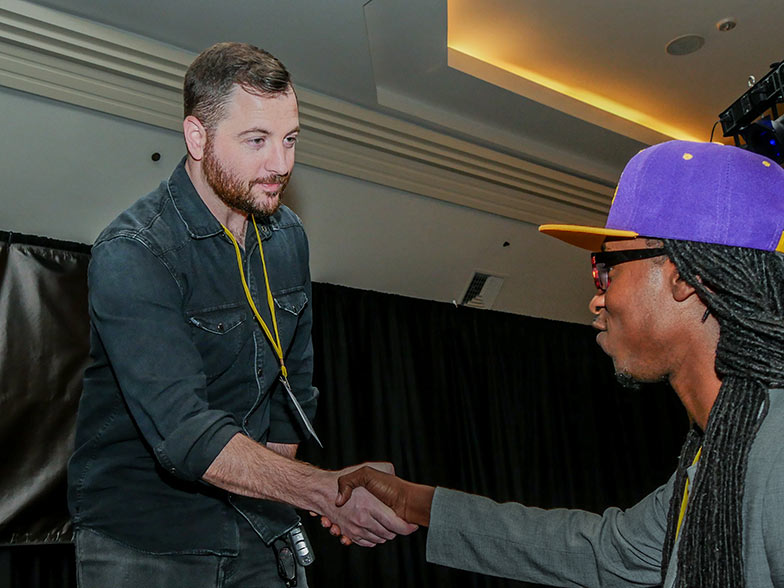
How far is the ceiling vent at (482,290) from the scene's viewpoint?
19.8ft

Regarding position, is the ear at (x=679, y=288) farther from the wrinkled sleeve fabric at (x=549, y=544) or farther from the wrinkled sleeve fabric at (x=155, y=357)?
the wrinkled sleeve fabric at (x=155, y=357)

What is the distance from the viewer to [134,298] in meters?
1.86

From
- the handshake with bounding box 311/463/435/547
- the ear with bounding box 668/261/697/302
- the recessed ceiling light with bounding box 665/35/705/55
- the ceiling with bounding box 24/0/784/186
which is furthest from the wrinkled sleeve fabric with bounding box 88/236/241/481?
the recessed ceiling light with bounding box 665/35/705/55

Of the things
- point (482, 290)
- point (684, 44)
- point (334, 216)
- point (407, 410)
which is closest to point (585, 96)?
point (684, 44)

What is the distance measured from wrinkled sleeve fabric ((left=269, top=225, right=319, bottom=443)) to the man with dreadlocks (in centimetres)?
40

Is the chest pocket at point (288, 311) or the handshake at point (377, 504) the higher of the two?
the chest pocket at point (288, 311)

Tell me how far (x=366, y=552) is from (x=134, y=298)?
3.38 m

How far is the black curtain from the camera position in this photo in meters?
3.76

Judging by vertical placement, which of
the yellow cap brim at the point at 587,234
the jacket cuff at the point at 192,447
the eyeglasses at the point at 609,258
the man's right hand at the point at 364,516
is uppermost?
the yellow cap brim at the point at 587,234

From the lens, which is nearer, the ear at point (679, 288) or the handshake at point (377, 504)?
the ear at point (679, 288)

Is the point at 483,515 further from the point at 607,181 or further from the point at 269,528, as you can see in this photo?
the point at 607,181

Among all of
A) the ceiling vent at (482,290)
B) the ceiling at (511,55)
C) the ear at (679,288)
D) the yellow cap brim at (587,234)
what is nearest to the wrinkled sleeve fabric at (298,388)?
the yellow cap brim at (587,234)

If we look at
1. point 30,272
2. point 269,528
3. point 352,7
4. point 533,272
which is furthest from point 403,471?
point 269,528

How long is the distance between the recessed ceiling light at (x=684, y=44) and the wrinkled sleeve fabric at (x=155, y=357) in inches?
154
